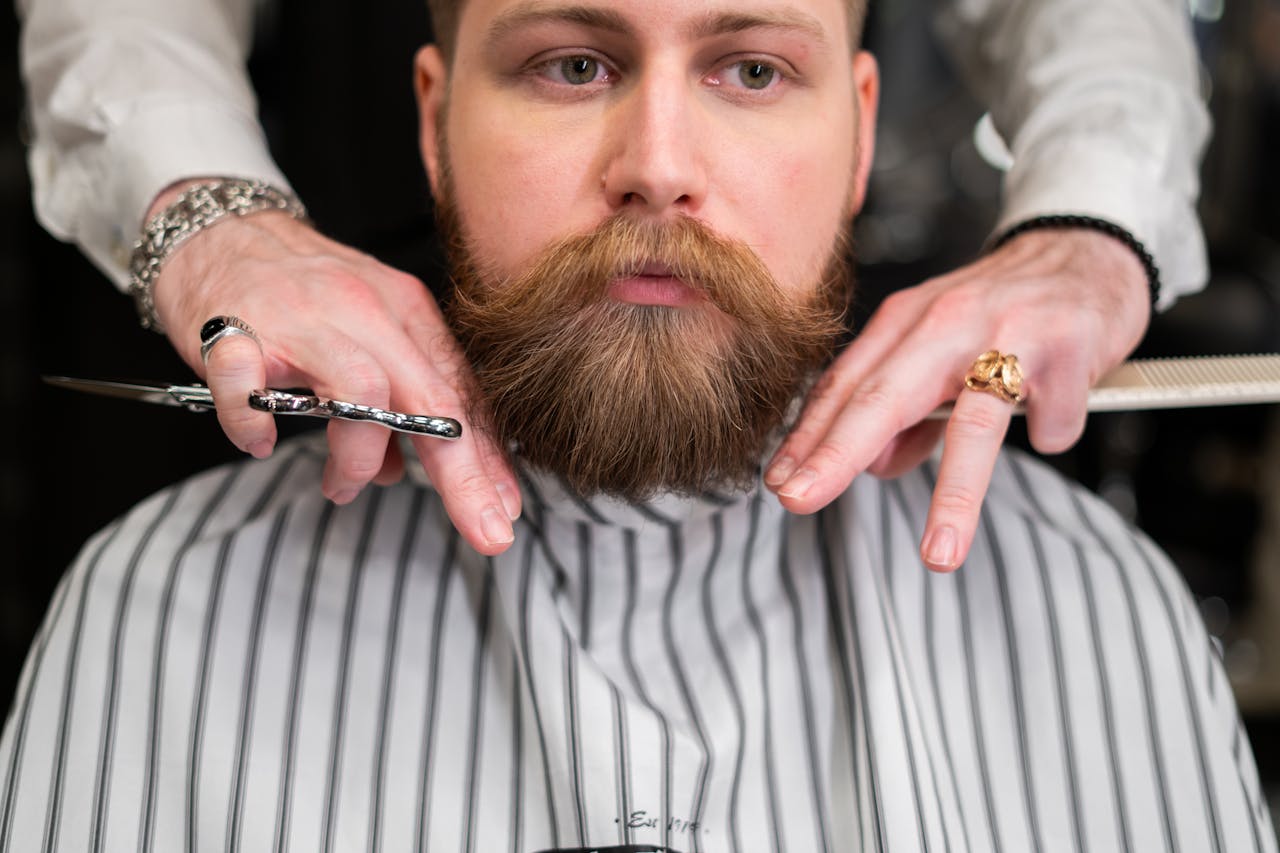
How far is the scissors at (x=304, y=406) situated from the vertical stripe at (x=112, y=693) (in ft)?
0.76

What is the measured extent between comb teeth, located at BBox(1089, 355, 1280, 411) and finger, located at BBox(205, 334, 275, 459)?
793 mm

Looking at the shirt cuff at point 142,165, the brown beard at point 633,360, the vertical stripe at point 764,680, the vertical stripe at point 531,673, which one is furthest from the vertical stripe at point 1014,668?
the shirt cuff at point 142,165

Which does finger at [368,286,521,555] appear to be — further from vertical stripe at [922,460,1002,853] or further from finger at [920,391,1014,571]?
vertical stripe at [922,460,1002,853]

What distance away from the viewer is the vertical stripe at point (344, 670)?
1095 millimetres

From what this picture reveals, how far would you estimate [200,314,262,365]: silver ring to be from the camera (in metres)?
0.94

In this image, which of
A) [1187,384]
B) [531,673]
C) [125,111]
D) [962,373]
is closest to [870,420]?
[962,373]

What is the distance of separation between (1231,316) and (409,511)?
2069mm

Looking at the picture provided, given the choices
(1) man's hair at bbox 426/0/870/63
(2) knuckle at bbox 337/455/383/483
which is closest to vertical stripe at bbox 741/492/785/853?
(2) knuckle at bbox 337/455/383/483

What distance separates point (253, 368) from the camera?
36.9 inches

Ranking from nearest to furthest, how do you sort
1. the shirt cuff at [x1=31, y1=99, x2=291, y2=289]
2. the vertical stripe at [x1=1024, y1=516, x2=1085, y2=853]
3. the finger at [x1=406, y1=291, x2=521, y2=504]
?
the finger at [x1=406, y1=291, x2=521, y2=504] → the vertical stripe at [x1=1024, y1=516, x2=1085, y2=853] → the shirt cuff at [x1=31, y1=99, x2=291, y2=289]

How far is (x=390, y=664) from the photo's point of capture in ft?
3.85

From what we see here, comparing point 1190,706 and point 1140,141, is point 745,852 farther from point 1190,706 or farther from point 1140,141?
point 1140,141

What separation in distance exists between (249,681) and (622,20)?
0.75 meters

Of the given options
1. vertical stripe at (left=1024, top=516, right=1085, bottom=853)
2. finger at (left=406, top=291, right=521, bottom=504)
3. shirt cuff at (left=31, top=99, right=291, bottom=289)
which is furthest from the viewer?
shirt cuff at (left=31, top=99, right=291, bottom=289)
